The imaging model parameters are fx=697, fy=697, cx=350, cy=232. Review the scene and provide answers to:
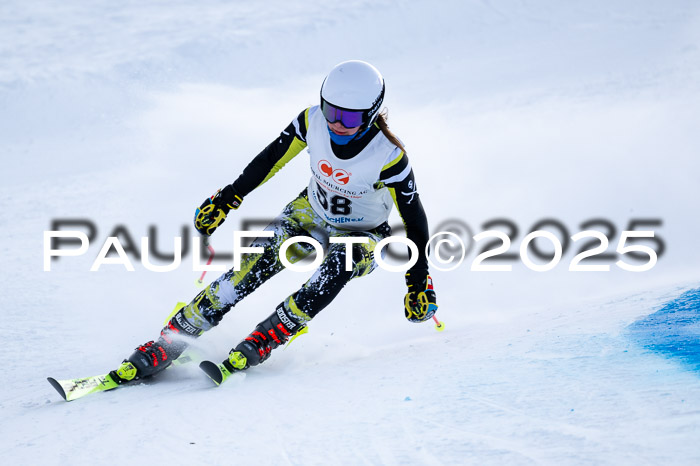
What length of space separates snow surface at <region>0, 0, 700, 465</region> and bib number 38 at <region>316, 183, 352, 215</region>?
789mm

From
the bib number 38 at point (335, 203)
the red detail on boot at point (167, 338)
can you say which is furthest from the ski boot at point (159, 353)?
the bib number 38 at point (335, 203)

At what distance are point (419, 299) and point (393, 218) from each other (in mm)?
3154

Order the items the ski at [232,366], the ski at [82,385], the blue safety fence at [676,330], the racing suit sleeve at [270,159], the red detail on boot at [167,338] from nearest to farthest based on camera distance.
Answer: the blue safety fence at [676,330], the ski at [82,385], the ski at [232,366], the red detail on boot at [167,338], the racing suit sleeve at [270,159]

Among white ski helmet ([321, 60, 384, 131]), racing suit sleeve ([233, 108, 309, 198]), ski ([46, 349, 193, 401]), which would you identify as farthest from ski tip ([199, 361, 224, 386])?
white ski helmet ([321, 60, 384, 131])

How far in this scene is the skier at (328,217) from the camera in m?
3.29

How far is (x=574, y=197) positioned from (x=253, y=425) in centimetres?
474

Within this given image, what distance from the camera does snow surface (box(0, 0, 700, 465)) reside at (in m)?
2.54

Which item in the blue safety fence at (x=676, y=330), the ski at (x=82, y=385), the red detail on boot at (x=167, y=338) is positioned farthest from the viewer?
the red detail on boot at (x=167, y=338)

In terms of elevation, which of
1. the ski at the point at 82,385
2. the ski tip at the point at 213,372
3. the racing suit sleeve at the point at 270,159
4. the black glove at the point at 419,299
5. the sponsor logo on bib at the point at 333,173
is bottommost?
the ski at the point at 82,385

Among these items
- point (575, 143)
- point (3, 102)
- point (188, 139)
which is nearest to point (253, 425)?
point (188, 139)

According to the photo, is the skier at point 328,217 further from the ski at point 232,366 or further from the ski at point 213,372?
the ski at point 213,372

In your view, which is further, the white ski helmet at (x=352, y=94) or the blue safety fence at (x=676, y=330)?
the white ski helmet at (x=352, y=94)

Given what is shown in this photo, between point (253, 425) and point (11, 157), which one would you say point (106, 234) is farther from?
point (253, 425)

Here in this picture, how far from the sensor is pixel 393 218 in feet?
21.5
